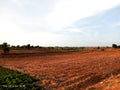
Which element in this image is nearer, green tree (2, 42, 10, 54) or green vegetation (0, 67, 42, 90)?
green vegetation (0, 67, 42, 90)

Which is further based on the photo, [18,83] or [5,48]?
[5,48]

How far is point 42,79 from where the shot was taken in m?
19.4

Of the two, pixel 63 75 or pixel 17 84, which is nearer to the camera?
pixel 17 84

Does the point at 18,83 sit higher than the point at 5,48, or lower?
lower

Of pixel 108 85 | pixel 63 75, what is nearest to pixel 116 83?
pixel 108 85

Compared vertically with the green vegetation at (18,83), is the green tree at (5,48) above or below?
above

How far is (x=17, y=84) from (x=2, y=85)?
1.06 metres

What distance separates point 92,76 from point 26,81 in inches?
169

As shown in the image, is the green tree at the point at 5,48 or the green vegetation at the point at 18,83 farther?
the green tree at the point at 5,48

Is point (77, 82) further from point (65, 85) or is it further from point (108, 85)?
point (108, 85)

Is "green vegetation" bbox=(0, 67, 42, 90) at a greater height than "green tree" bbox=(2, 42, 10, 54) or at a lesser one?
lesser

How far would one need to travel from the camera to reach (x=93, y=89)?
15.7 metres

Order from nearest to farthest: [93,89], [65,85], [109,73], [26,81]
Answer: [93,89], [65,85], [26,81], [109,73]

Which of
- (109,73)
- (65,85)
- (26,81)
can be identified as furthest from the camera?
(109,73)
